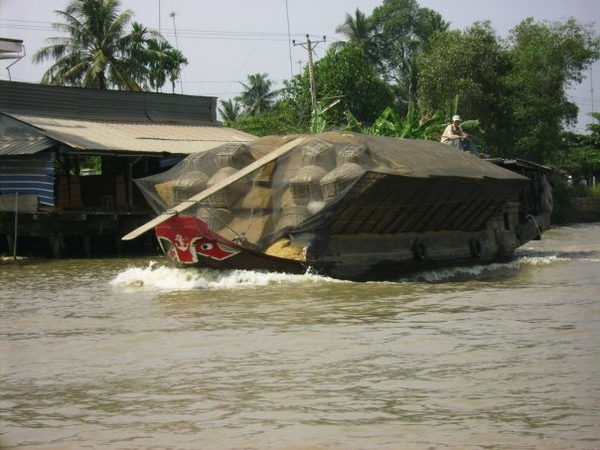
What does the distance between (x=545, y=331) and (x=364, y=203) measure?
5266 millimetres

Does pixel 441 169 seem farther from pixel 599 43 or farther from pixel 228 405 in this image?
pixel 599 43

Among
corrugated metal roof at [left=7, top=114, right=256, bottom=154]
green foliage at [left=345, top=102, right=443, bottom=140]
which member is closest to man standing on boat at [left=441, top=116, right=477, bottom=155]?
green foliage at [left=345, top=102, right=443, bottom=140]

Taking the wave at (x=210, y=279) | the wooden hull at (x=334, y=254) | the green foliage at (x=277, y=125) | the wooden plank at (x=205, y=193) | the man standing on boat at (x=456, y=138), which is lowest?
the wave at (x=210, y=279)

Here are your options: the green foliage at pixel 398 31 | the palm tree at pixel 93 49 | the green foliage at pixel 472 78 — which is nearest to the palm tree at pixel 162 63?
the palm tree at pixel 93 49

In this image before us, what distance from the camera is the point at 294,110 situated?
129 ft

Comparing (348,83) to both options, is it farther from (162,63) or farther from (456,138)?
(456,138)

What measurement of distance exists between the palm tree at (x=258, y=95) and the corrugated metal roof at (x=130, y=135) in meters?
29.7

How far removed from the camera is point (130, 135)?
83.2ft

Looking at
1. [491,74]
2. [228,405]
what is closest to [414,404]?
[228,405]

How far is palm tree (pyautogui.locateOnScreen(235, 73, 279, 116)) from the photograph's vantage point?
58.9 m

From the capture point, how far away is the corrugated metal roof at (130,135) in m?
22.7

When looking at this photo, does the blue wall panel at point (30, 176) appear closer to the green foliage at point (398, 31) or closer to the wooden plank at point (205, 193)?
the wooden plank at point (205, 193)

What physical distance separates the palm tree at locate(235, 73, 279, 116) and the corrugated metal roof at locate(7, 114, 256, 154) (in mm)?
29701

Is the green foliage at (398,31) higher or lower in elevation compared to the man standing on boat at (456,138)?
higher
